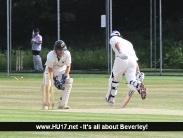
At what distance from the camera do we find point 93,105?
69.1ft

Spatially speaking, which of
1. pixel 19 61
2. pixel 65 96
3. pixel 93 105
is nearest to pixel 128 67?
pixel 93 105

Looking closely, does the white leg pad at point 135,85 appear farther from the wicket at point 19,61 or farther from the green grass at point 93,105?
the wicket at point 19,61

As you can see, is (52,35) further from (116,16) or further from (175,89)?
(175,89)

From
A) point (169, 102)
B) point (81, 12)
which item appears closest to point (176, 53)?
point (81, 12)

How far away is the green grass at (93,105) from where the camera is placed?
1304 cm

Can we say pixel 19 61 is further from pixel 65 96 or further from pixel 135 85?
pixel 135 85

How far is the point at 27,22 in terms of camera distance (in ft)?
167

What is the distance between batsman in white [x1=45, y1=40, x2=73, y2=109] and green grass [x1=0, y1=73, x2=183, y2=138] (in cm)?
51

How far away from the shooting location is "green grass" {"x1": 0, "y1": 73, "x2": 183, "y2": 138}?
13.0m

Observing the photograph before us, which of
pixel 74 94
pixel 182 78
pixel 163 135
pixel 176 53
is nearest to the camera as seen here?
pixel 163 135

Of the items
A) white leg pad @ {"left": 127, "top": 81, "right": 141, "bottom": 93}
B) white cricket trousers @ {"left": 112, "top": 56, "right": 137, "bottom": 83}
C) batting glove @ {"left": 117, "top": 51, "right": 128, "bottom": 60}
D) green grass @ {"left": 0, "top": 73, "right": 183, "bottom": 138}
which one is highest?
batting glove @ {"left": 117, "top": 51, "right": 128, "bottom": 60}

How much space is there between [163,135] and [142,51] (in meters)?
32.9

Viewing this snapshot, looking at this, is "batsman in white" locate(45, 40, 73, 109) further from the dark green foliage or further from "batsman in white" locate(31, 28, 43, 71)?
the dark green foliage

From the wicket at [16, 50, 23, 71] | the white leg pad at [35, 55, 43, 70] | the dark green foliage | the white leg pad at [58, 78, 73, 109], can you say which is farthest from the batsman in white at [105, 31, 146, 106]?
the dark green foliage
